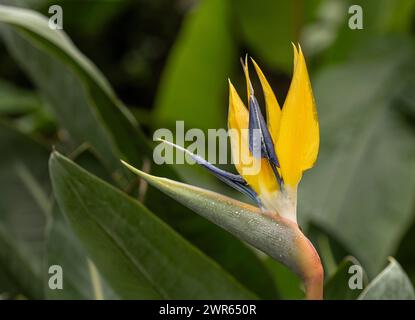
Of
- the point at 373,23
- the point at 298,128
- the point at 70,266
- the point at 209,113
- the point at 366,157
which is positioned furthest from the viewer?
the point at 209,113

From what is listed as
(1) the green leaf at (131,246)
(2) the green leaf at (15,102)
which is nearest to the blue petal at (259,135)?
(1) the green leaf at (131,246)

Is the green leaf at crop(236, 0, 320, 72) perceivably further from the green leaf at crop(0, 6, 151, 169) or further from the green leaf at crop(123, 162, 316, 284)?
the green leaf at crop(123, 162, 316, 284)

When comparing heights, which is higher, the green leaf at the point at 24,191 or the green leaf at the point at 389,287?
the green leaf at the point at 24,191

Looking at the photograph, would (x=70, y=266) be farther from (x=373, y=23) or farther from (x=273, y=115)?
(x=373, y=23)

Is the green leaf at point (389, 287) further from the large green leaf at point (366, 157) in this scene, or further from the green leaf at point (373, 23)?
the green leaf at point (373, 23)

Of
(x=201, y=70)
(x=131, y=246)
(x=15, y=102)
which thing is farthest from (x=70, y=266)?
(x=15, y=102)

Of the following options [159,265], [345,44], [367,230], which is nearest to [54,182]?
[159,265]
